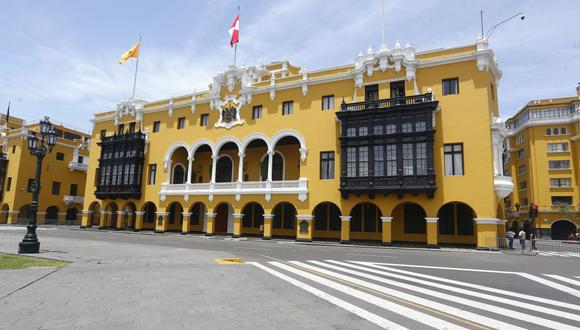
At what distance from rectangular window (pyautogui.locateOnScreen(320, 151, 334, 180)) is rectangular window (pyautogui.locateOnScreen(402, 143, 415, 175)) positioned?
616 cm

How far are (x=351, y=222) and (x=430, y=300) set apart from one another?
23.3 m

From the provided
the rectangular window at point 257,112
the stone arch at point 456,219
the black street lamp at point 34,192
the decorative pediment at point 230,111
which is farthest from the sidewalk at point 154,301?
the decorative pediment at point 230,111

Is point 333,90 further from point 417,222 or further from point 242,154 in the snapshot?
point 417,222

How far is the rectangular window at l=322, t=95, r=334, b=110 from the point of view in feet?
104

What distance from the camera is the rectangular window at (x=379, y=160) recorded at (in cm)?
2783

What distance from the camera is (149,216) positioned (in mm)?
44219

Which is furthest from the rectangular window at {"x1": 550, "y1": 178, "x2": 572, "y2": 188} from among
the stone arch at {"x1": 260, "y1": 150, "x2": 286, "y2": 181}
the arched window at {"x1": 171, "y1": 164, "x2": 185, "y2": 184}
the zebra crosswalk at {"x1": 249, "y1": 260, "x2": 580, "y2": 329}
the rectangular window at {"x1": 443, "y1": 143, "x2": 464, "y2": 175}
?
the arched window at {"x1": 171, "y1": 164, "x2": 185, "y2": 184}

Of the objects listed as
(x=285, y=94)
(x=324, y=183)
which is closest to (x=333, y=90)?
(x=285, y=94)

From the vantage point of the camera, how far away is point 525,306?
323 inches

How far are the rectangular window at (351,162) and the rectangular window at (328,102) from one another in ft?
15.9

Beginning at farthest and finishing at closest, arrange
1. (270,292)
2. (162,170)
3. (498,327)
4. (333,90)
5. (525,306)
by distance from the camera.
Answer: (162,170), (333,90), (270,292), (525,306), (498,327)

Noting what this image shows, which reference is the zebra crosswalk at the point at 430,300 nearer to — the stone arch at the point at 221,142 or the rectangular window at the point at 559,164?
the stone arch at the point at 221,142

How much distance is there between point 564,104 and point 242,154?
54064 millimetres

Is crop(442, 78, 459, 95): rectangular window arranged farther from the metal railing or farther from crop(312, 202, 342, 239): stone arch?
Result: crop(312, 202, 342, 239): stone arch
